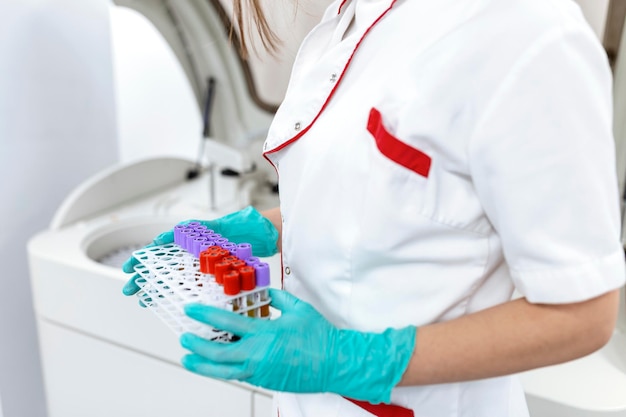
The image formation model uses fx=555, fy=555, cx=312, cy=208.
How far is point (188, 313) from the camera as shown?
24.5 inches

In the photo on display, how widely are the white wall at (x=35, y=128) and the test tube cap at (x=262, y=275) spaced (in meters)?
1.34

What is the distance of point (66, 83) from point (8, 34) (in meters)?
0.26

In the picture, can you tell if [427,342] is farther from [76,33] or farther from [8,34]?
[76,33]

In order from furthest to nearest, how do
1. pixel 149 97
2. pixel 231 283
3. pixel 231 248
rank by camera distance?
pixel 149 97
pixel 231 248
pixel 231 283

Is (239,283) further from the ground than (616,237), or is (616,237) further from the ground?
(616,237)

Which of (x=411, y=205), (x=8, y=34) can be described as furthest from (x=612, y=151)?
(x=8, y=34)

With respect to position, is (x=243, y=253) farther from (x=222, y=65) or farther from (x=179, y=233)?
(x=222, y=65)

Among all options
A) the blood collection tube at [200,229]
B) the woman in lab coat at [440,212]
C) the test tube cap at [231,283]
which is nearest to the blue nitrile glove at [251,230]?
the blood collection tube at [200,229]

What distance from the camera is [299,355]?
635 mm

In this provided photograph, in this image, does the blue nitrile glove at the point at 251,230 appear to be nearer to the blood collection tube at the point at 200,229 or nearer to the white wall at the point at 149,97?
the blood collection tube at the point at 200,229

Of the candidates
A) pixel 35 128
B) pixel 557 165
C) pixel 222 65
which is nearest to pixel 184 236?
pixel 557 165

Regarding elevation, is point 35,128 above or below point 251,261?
below

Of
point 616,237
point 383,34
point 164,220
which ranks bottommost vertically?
point 164,220

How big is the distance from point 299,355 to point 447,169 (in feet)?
0.88
